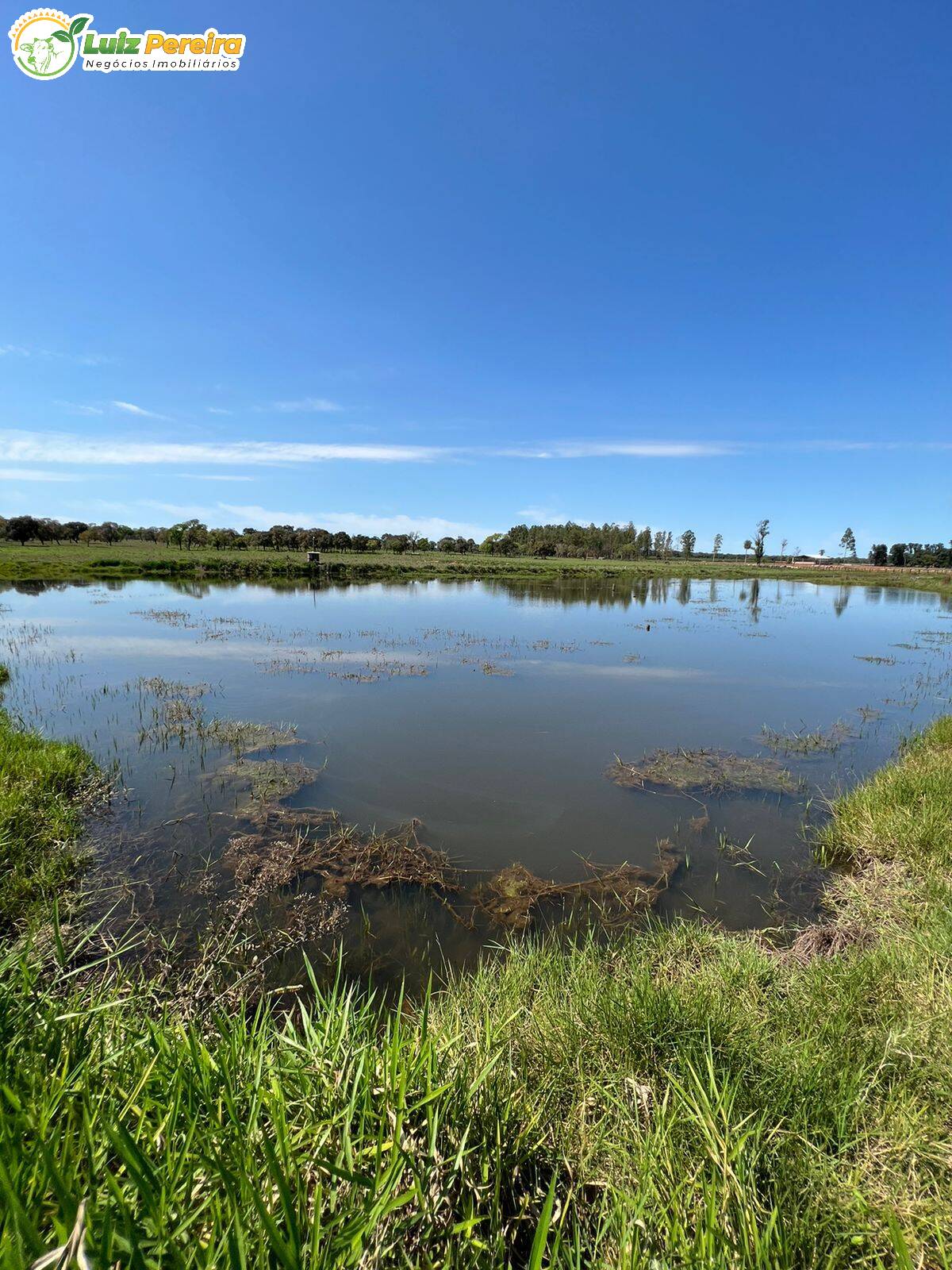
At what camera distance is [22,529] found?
7481 cm

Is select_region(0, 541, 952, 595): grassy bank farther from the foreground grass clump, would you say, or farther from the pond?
the foreground grass clump

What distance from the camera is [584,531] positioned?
121 m

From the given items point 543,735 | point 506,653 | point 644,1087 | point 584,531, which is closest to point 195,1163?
point 644,1087

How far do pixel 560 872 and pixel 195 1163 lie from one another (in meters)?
5.47

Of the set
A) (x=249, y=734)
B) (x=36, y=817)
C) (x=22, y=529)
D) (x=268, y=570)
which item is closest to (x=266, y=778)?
(x=249, y=734)

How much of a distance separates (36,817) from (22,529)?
93822mm

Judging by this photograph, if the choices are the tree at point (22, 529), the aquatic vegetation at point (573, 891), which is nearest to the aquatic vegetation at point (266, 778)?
the aquatic vegetation at point (573, 891)

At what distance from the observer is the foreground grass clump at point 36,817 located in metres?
5.08

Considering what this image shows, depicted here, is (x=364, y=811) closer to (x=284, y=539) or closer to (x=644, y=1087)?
(x=644, y=1087)

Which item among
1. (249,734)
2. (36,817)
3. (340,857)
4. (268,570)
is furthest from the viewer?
(268,570)

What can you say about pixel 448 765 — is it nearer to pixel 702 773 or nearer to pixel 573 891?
pixel 573 891

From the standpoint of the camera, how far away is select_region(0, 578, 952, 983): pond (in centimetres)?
578

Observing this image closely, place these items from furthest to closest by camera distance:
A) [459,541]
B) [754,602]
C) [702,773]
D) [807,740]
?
[459,541], [754,602], [807,740], [702,773]

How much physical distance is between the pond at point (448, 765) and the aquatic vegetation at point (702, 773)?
0.19 feet
